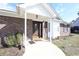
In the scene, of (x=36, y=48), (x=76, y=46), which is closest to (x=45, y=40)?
(x=36, y=48)

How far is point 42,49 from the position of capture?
12.2 meters

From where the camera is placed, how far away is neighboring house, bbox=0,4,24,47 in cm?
1230

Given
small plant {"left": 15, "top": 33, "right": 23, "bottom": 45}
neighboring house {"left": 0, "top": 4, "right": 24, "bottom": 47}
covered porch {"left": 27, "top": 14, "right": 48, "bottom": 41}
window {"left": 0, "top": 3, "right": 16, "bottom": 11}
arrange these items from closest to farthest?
window {"left": 0, "top": 3, "right": 16, "bottom": 11} < small plant {"left": 15, "top": 33, "right": 23, "bottom": 45} < neighboring house {"left": 0, "top": 4, "right": 24, "bottom": 47} < covered porch {"left": 27, "top": 14, "right": 48, "bottom": 41}

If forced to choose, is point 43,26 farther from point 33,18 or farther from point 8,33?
point 8,33

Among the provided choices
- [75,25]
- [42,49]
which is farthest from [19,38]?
[75,25]

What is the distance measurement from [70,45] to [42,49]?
158cm

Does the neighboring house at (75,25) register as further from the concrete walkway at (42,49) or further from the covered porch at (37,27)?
the covered porch at (37,27)

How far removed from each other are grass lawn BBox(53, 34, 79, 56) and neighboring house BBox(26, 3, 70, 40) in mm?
388

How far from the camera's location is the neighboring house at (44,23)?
40.6 ft

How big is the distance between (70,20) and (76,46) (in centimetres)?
148

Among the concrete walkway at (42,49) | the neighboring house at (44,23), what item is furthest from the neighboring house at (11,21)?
the concrete walkway at (42,49)

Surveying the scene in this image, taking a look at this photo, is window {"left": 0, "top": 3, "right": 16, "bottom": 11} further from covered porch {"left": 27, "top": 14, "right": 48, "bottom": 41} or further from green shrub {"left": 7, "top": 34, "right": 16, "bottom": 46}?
green shrub {"left": 7, "top": 34, "right": 16, "bottom": 46}

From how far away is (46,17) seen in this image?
1286cm

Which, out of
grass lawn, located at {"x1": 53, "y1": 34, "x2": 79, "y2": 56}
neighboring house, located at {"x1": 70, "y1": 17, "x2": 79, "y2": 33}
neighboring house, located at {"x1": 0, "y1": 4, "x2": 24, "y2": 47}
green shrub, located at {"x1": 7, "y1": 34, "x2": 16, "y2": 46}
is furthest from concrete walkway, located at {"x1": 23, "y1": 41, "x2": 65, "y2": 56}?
neighboring house, located at {"x1": 70, "y1": 17, "x2": 79, "y2": 33}
